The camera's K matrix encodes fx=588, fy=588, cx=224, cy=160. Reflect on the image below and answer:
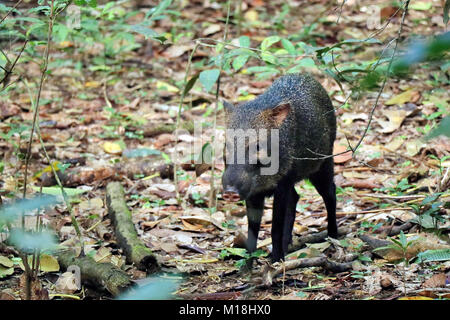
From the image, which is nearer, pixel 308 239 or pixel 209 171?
pixel 308 239

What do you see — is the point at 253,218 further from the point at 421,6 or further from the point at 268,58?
the point at 421,6

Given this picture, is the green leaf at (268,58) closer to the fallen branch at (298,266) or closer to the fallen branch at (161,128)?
the fallen branch at (298,266)

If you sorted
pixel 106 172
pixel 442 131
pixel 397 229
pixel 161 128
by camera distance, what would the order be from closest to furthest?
pixel 442 131 < pixel 397 229 < pixel 106 172 < pixel 161 128

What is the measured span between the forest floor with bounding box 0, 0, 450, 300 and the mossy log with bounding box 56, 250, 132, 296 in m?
0.12

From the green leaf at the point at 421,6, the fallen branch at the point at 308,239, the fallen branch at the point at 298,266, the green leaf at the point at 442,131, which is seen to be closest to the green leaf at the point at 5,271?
the fallen branch at the point at 298,266

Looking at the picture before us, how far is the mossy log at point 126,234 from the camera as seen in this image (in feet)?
14.4

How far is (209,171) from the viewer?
23.1 ft

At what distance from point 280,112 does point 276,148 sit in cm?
29

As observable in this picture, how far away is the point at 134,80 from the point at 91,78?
31.0 inches

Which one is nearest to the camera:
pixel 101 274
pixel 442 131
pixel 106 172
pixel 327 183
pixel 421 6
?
pixel 442 131

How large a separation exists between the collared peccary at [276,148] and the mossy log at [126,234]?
780 mm

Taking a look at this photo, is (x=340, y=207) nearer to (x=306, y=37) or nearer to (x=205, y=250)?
(x=205, y=250)

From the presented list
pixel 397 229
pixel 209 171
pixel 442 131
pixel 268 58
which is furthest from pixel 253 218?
pixel 442 131

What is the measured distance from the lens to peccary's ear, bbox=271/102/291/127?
4.66 m
